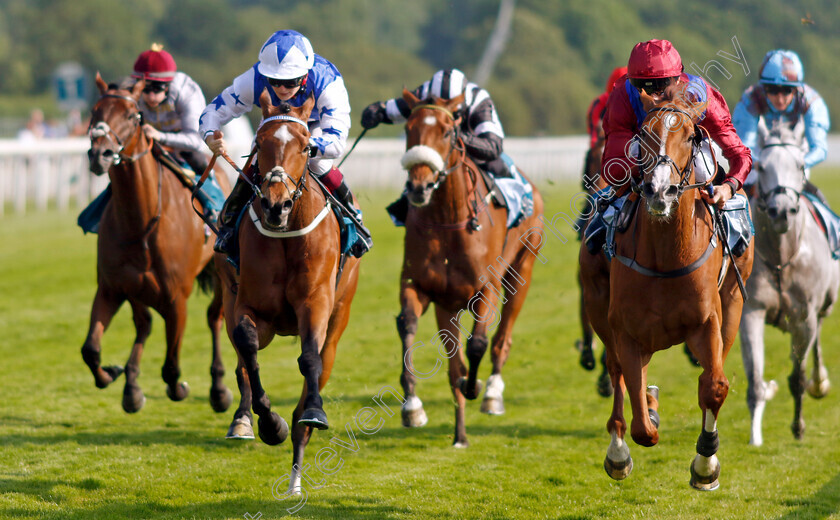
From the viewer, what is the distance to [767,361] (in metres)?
8.97

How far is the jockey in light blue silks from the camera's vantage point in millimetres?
6738

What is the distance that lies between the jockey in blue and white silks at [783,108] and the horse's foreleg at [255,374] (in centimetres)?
372

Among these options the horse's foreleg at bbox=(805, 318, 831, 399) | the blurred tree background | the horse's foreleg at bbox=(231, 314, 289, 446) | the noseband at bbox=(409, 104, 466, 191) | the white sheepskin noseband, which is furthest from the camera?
the blurred tree background

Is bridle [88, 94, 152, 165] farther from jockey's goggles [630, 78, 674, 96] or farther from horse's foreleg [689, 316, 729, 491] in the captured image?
horse's foreleg [689, 316, 729, 491]

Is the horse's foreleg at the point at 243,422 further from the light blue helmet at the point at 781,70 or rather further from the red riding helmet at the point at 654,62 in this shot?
the light blue helmet at the point at 781,70

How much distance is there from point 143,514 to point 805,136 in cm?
491

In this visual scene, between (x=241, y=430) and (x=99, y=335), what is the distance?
3.56 feet

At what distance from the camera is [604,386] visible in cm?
753

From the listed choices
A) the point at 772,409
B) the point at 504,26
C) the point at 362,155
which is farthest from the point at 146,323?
the point at 504,26

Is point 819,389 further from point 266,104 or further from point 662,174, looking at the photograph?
point 266,104

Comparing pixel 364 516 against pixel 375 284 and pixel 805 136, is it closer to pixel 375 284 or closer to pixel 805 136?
pixel 805 136

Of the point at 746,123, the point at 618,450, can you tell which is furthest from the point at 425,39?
the point at 618,450

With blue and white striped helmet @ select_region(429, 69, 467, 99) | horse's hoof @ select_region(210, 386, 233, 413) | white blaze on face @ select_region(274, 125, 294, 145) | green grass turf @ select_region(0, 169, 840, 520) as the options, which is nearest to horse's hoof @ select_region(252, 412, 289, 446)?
green grass turf @ select_region(0, 169, 840, 520)

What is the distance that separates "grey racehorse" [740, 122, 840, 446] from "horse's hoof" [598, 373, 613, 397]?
117 cm
